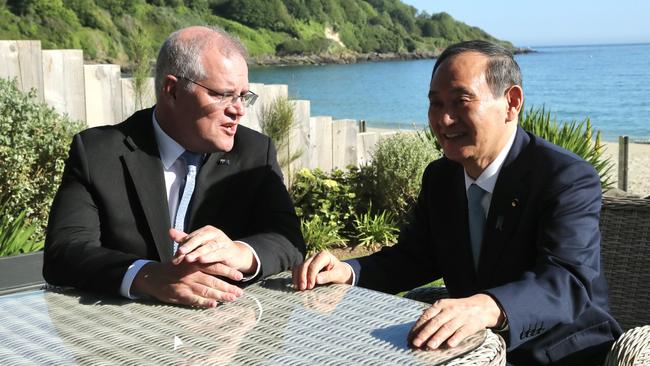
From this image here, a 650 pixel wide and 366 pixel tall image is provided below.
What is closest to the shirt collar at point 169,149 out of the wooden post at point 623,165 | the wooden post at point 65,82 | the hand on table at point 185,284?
the hand on table at point 185,284

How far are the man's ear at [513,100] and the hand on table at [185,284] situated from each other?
3.44 feet

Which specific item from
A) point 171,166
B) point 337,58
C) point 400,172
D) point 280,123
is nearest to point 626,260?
point 171,166

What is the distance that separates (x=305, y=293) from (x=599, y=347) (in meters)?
0.94

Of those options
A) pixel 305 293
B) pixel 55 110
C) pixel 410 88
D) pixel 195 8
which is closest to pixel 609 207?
pixel 305 293

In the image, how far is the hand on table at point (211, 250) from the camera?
7.08 ft

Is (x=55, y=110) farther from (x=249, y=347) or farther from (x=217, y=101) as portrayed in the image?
(x=249, y=347)

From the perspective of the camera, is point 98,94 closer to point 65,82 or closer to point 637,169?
point 65,82

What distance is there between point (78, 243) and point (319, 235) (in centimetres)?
475

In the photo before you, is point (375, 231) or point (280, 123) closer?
point (375, 231)

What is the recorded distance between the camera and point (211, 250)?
2238mm

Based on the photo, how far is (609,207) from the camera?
2.84 meters

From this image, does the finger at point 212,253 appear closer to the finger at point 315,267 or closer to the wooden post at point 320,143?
the finger at point 315,267

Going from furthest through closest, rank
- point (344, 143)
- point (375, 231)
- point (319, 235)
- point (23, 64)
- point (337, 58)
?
point (337, 58), point (344, 143), point (375, 231), point (319, 235), point (23, 64)

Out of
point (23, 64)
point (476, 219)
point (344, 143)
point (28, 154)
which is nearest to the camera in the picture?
point (476, 219)
